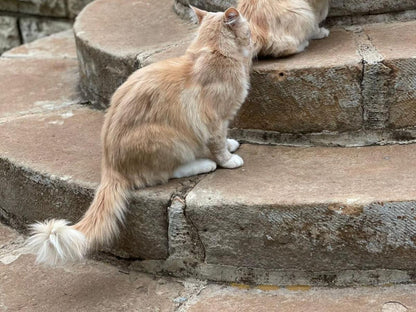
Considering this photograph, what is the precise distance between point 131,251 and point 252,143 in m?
0.71

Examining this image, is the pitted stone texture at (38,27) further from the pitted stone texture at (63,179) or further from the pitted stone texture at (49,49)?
the pitted stone texture at (63,179)

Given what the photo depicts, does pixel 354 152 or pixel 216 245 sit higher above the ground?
pixel 354 152

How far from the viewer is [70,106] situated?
3412 millimetres

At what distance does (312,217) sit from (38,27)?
3.81 metres

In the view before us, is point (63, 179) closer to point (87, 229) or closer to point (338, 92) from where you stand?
point (87, 229)

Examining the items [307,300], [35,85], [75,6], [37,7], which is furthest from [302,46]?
[37,7]

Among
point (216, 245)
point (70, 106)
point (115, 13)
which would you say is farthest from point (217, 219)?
point (115, 13)

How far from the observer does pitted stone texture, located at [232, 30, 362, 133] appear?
8.66 feet

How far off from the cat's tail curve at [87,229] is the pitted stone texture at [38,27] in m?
3.14

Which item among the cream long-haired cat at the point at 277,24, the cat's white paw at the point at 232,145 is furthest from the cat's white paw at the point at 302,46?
the cat's white paw at the point at 232,145

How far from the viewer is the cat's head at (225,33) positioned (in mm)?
2525

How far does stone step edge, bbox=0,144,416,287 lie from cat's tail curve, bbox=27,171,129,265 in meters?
0.15

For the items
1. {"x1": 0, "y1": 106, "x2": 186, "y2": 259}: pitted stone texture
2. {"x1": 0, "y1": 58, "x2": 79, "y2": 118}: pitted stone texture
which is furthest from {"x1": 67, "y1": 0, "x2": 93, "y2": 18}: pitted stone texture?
{"x1": 0, "y1": 106, "x2": 186, "y2": 259}: pitted stone texture

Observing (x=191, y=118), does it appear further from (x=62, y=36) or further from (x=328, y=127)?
(x=62, y=36)
